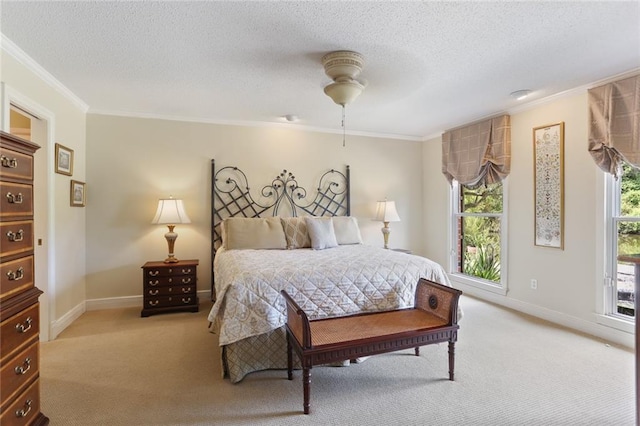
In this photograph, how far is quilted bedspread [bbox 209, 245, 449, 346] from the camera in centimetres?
220

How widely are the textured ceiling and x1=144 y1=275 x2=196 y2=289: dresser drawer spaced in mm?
2004

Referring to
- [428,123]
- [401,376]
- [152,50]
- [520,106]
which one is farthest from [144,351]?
[520,106]

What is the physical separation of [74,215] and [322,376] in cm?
319

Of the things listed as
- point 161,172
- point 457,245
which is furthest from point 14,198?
point 457,245

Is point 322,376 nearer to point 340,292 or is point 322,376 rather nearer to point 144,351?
point 340,292

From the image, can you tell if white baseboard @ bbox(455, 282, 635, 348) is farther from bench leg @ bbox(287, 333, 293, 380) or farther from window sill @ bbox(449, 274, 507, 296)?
bench leg @ bbox(287, 333, 293, 380)

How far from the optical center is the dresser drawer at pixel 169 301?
11.8ft

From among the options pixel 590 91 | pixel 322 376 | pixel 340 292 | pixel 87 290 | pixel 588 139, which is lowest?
pixel 322 376

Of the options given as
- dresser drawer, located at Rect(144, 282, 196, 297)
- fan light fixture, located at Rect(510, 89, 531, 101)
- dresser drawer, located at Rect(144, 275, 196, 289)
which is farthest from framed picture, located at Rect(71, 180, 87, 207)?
fan light fixture, located at Rect(510, 89, 531, 101)

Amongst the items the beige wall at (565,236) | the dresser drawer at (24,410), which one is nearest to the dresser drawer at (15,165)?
the dresser drawer at (24,410)

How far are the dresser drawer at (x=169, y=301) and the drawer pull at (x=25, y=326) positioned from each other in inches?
78.3

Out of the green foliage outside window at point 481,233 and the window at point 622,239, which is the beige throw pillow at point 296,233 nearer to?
the green foliage outside window at point 481,233

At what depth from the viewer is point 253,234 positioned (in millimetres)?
3598

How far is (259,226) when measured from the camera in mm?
3680
